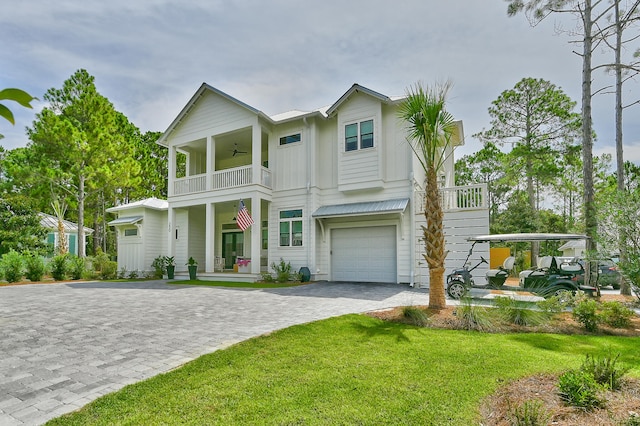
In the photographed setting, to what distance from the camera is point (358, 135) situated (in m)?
14.8

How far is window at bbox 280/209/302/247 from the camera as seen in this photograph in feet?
51.9

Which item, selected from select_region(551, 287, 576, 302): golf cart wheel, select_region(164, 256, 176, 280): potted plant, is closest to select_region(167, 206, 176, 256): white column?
select_region(164, 256, 176, 280): potted plant

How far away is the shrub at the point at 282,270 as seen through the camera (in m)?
14.9

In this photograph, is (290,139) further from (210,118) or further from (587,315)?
(587,315)

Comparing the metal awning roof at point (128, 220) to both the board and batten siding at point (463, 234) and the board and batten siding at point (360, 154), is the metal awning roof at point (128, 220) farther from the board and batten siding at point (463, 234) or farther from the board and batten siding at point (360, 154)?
the board and batten siding at point (463, 234)

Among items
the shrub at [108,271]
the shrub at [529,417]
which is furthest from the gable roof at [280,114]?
the shrub at [529,417]

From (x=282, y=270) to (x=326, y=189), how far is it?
160 inches

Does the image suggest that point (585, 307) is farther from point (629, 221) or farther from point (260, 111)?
point (260, 111)

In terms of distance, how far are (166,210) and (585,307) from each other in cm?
1932

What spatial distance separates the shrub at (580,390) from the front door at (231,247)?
17224 millimetres

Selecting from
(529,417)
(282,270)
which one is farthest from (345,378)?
(282,270)

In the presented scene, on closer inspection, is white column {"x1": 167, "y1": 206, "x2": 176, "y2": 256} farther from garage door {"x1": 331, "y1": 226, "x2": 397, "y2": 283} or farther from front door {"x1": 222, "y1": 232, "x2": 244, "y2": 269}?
→ garage door {"x1": 331, "y1": 226, "x2": 397, "y2": 283}

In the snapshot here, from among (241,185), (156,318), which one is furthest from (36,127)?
(156,318)

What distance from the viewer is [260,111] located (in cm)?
1545
